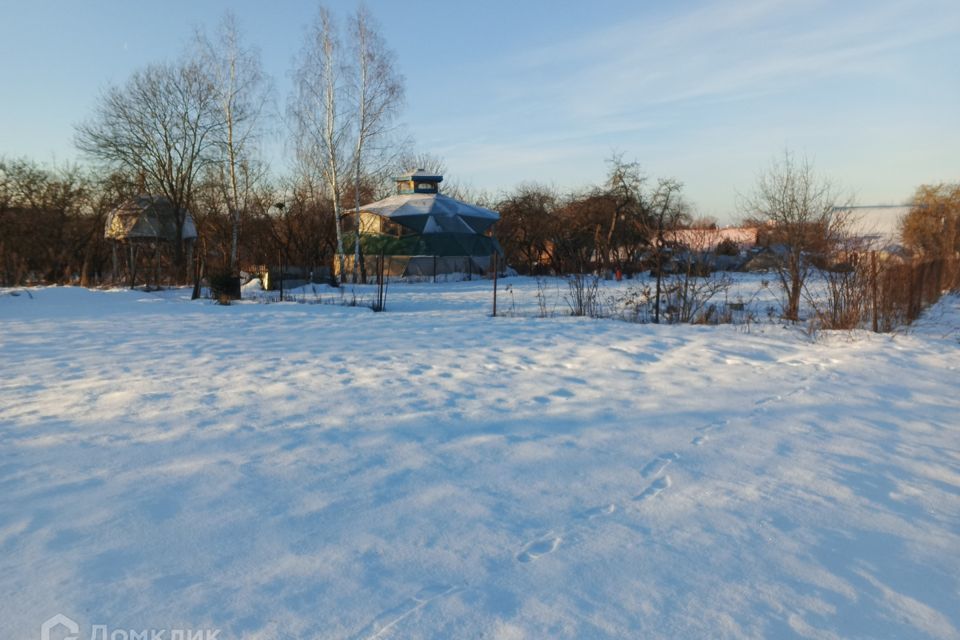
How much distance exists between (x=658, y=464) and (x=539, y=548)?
1338 mm

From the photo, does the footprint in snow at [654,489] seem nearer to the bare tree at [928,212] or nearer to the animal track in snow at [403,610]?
the animal track in snow at [403,610]

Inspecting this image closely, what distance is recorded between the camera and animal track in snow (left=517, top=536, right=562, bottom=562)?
2.62m

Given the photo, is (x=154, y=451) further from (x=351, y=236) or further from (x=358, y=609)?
(x=351, y=236)

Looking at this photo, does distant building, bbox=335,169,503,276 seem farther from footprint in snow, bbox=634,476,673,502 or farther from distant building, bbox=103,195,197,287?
footprint in snow, bbox=634,476,673,502

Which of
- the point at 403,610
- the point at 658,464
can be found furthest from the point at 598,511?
the point at 403,610

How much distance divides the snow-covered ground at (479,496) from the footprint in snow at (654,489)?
2 centimetres

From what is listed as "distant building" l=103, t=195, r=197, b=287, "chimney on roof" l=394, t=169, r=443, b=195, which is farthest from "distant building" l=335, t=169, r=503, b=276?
"distant building" l=103, t=195, r=197, b=287

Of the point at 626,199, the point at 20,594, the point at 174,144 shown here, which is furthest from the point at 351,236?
the point at 20,594

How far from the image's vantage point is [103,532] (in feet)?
9.02

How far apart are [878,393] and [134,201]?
76.6 ft

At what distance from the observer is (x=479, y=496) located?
3.25m

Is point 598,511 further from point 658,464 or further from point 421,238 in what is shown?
point 421,238

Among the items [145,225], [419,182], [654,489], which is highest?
[419,182]

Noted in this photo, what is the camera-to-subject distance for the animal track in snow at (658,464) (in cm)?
361
